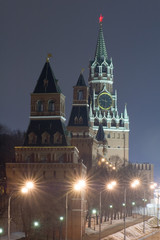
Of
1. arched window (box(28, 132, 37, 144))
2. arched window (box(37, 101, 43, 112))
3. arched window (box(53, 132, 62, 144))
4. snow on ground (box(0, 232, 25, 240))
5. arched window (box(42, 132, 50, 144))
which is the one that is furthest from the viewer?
arched window (box(37, 101, 43, 112))

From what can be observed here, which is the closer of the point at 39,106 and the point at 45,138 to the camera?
the point at 45,138

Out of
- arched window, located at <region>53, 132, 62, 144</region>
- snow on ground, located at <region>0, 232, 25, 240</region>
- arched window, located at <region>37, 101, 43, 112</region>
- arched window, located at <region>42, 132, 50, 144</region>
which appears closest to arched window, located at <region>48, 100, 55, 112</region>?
arched window, located at <region>37, 101, 43, 112</region>

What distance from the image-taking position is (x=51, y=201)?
103 meters

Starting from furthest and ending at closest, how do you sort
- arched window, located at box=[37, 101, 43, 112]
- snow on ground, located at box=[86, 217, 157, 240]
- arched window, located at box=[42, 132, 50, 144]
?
arched window, located at box=[37, 101, 43, 112] < arched window, located at box=[42, 132, 50, 144] < snow on ground, located at box=[86, 217, 157, 240]

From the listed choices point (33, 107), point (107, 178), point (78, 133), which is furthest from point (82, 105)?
point (33, 107)

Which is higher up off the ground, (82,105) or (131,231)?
(82,105)

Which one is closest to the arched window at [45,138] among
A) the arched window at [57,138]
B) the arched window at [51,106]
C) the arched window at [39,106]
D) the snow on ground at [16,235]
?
the arched window at [57,138]

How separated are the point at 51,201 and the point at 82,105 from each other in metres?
46.8

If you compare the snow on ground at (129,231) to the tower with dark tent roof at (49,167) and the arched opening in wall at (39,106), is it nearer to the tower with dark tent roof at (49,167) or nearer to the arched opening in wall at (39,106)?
the tower with dark tent roof at (49,167)

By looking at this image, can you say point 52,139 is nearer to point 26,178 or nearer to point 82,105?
point 26,178

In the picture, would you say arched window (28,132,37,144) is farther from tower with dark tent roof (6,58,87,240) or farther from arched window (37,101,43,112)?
arched window (37,101,43,112)

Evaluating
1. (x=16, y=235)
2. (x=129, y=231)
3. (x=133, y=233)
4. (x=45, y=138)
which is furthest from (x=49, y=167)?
(x=133, y=233)

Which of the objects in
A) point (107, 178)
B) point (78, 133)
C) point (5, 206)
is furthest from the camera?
point (78, 133)

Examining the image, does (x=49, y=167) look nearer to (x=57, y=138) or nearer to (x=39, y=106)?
(x=57, y=138)
